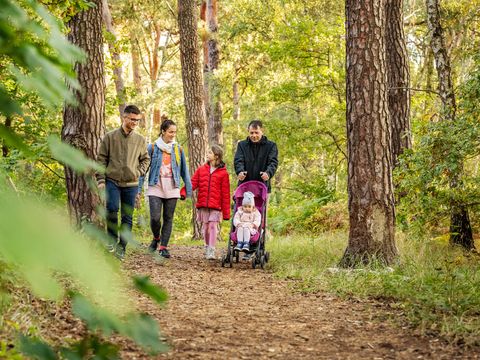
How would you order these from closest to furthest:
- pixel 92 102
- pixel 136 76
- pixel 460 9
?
1. pixel 92 102
2. pixel 460 9
3. pixel 136 76

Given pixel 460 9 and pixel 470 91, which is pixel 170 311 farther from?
pixel 460 9

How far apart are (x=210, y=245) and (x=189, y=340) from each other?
16.8ft

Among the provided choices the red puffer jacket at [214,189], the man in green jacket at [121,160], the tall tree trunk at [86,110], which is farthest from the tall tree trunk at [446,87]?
the tall tree trunk at [86,110]

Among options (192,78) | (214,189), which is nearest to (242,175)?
(214,189)

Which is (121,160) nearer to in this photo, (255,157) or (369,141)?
(255,157)

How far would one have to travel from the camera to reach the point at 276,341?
4.16 metres

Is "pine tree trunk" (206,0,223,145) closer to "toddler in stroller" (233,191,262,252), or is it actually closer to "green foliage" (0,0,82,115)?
"toddler in stroller" (233,191,262,252)

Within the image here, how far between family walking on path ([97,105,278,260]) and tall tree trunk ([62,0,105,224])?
0.67 metres

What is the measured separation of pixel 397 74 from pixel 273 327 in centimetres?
730

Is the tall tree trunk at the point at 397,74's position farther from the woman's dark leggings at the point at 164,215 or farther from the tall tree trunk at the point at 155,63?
the tall tree trunk at the point at 155,63

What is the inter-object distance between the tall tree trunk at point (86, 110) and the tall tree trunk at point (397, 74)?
5.36m

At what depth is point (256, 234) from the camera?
8.48 meters

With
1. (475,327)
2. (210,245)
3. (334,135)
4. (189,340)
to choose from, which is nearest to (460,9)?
(334,135)

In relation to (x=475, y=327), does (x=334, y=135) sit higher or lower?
higher
